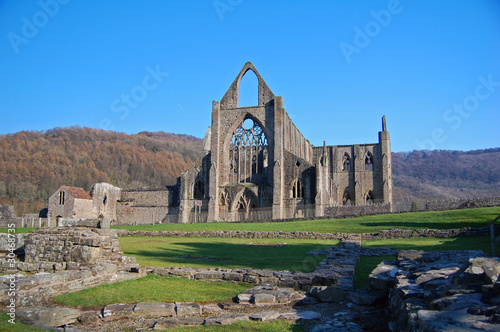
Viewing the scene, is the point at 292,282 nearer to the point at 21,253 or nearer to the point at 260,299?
the point at 260,299

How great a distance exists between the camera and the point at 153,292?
9.41 meters

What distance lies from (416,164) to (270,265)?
150 metres

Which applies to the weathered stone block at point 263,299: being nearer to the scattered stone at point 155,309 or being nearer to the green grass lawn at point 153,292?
the green grass lawn at point 153,292

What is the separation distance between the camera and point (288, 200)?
4397 centimetres

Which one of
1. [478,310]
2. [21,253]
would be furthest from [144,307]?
[21,253]

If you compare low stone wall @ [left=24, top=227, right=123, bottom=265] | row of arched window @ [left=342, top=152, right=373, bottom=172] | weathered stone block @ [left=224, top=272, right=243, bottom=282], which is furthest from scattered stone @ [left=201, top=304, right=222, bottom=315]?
row of arched window @ [left=342, top=152, right=373, bottom=172]

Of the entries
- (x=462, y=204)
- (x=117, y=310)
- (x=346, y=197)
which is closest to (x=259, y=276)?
(x=117, y=310)

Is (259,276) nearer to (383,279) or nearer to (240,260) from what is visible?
(383,279)

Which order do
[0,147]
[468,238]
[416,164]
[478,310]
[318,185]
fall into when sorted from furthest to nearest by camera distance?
[416,164] < [0,147] < [318,185] < [468,238] < [478,310]

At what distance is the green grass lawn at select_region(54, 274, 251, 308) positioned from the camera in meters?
8.77

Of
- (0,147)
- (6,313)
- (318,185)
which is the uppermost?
(0,147)

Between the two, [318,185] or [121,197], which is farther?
[121,197]

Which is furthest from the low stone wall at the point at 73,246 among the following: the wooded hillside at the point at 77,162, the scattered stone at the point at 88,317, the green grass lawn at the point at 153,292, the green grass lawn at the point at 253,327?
the wooded hillside at the point at 77,162

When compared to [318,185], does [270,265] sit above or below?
below
